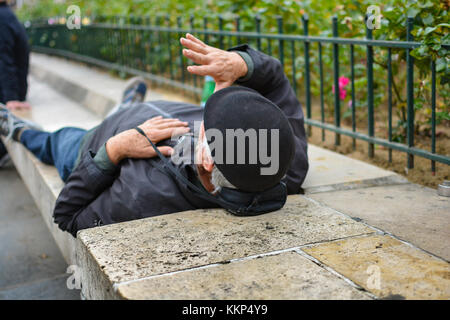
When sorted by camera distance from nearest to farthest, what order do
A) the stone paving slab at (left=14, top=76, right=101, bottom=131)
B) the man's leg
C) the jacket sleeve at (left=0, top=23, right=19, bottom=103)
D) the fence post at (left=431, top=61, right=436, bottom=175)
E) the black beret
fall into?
the black beret → the fence post at (left=431, top=61, right=436, bottom=175) → the man's leg → the stone paving slab at (left=14, top=76, right=101, bottom=131) → the jacket sleeve at (left=0, top=23, right=19, bottom=103)

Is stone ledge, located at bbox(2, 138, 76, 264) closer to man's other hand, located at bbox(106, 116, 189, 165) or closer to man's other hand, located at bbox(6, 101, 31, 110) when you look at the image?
man's other hand, located at bbox(106, 116, 189, 165)

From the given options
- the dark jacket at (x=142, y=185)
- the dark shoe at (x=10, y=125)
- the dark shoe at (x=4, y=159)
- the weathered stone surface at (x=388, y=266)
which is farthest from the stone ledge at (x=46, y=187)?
the weathered stone surface at (x=388, y=266)

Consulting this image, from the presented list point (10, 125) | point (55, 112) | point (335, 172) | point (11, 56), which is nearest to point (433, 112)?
point (335, 172)

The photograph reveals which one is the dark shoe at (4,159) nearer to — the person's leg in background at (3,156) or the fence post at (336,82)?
the person's leg in background at (3,156)

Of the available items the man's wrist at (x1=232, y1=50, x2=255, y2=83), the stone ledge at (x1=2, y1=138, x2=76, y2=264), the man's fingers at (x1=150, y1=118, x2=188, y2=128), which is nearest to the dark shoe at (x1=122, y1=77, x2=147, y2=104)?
the stone ledge at (x1=2, y1=138, x2=76, y2=264)

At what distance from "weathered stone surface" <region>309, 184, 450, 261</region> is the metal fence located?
39 cm

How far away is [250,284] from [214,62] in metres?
1.07

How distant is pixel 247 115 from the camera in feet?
6.94

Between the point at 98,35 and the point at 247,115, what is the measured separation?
323 inches

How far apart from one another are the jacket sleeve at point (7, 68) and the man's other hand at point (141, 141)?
409cm

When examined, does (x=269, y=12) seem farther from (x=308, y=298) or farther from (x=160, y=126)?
(x=308, y=298)

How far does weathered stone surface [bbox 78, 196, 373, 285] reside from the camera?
195cm

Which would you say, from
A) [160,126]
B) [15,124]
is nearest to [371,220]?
[160,126]

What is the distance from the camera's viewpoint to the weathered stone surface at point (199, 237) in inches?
76.7
